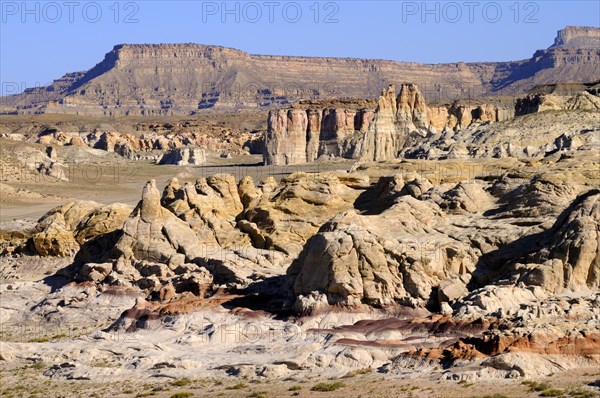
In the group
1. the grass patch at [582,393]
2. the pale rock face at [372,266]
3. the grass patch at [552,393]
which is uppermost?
the pale rock face at [372,266]

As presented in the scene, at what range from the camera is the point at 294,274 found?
110 ft

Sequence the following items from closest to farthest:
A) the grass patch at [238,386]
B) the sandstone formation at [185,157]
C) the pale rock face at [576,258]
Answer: the grass patch at [238,386] → the pale rock face at [576,258] → the sandstone formation at [185,157]

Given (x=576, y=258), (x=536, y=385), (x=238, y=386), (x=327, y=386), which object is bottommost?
(x=238, y=386)

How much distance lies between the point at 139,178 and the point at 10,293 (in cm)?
9026

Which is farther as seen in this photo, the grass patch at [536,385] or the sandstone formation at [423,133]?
the sandstone formation at [423,133]

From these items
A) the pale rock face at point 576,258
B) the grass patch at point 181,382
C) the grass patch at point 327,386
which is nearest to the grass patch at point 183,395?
the grass patch at point 181,382

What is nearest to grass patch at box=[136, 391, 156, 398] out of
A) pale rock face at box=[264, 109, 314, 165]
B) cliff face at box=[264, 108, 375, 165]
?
cliff face at box=[264, 108, 375, 165]

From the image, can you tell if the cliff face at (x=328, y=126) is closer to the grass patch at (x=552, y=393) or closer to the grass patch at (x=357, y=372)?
the grass patch at (x=357, y=372)

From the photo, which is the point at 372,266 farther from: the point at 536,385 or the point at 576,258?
the point at 536,385

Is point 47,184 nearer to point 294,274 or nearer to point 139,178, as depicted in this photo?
point 139,178

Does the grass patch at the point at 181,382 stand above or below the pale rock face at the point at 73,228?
below

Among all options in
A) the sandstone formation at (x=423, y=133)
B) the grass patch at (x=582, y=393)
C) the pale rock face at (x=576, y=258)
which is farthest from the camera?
the sandstone formation at (x=423, y=133)

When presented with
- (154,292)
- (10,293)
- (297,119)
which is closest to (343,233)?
(154,292)

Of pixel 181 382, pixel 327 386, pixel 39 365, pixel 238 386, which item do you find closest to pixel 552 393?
pixel 327 386
